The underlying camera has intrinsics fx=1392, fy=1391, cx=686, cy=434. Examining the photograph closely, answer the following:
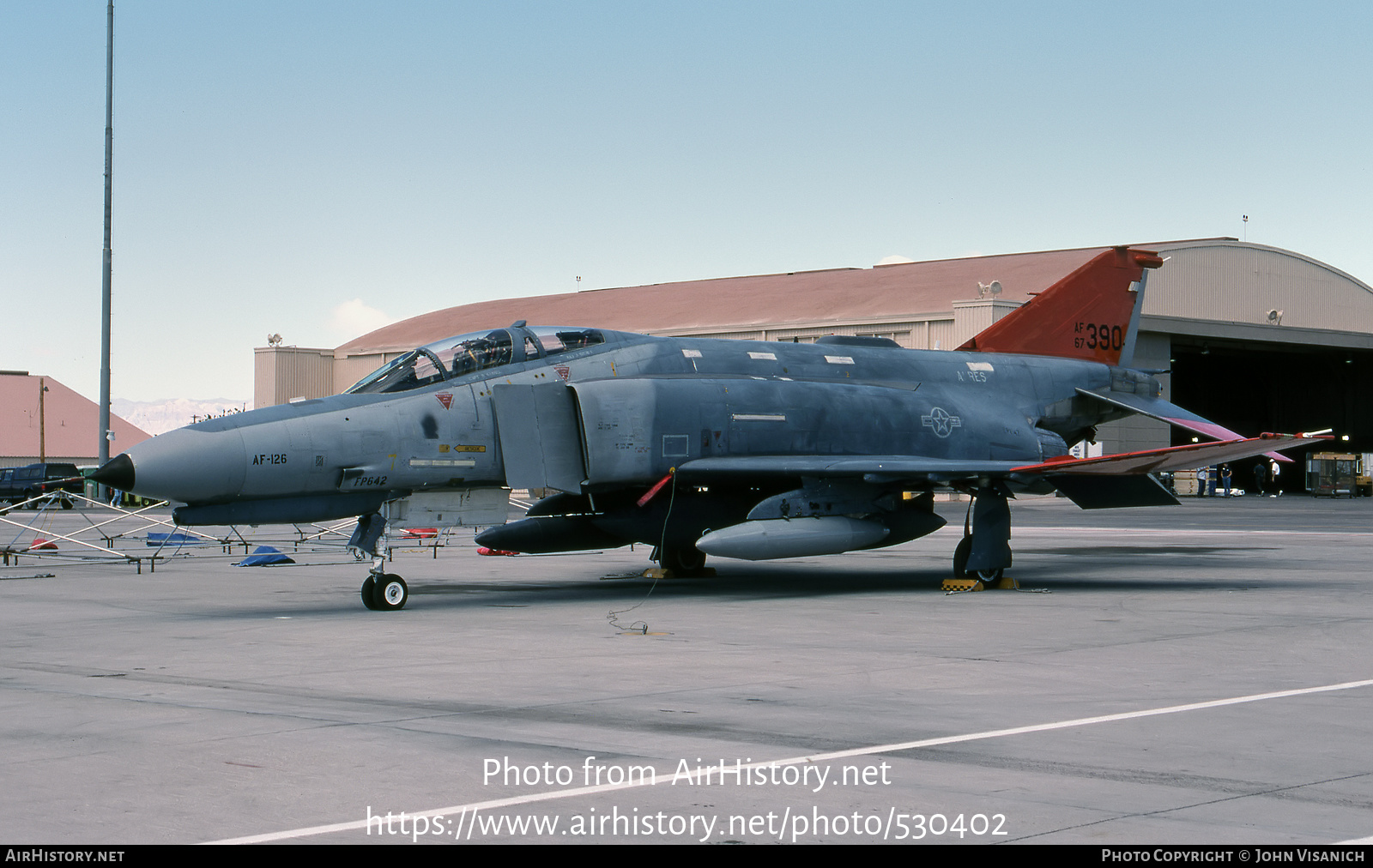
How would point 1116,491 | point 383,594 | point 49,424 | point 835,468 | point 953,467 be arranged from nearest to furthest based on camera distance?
Answer: point 383,594 < point 835,468 < point 953,467 < point 1116,491 < point 49,424

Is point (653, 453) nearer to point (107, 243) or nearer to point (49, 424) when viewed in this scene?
point (107, 243)

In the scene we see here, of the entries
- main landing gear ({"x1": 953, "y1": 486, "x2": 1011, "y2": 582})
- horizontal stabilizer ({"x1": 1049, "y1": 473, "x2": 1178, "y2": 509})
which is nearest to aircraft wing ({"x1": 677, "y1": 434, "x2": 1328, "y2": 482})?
main landing gear ({"x1": 953, "y1": 486, "x2": 1011, "y2": 582})

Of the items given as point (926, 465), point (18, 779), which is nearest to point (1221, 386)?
point (926, 465)

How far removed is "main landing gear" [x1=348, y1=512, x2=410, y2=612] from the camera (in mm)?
15219

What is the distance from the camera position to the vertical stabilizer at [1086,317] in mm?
22656

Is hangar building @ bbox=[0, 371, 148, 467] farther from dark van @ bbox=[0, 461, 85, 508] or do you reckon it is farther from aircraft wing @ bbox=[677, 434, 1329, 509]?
aircraft wing @ bbox=[677, 434, 1329, 509]

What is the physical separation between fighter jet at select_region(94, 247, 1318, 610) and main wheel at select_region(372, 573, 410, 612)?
0.06 feet

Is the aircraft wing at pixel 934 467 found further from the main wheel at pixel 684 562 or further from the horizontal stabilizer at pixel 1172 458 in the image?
the main wheel at pixel 684 562

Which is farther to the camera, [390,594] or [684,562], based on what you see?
[684,562]

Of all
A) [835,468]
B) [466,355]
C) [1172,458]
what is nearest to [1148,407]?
[1172,458]

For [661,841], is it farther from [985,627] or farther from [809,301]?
[809,301]

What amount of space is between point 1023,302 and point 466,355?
3837 cm

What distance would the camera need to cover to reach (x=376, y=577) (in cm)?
1527

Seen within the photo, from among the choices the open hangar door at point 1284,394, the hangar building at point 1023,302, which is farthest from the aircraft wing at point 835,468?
the open hangar door at point 1284,394
